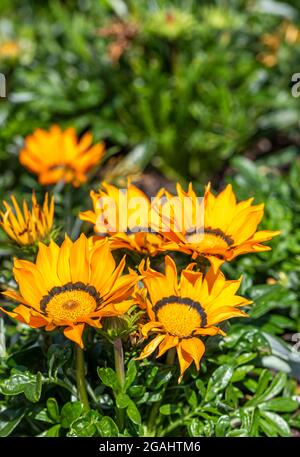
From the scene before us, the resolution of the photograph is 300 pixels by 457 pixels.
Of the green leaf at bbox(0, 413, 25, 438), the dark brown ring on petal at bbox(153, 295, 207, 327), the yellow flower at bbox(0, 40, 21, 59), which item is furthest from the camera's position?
the yellow flower at bbox(0, 40, 21, 59)

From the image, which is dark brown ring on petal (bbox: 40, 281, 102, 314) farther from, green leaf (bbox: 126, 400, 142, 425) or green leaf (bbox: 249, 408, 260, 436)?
green leaf (bbox: 249, 408, 260, 436)

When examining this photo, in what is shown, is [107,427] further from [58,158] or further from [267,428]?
[58,158]

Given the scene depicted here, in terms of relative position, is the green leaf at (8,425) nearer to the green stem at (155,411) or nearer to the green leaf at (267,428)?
the green stem at (155,411)

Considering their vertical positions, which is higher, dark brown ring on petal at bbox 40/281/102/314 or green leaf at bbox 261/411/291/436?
dark brown ring on petal at bbox 40/281/102/314

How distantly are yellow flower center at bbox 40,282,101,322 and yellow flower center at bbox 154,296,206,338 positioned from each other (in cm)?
13

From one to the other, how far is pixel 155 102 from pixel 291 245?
1.19 meters

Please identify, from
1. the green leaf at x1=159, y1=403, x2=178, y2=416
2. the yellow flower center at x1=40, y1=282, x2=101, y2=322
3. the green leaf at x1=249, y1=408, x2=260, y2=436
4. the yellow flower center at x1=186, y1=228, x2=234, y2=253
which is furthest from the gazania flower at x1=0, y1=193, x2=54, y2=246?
the green leaf at x1=249, y1=408, x2=260, y2=436

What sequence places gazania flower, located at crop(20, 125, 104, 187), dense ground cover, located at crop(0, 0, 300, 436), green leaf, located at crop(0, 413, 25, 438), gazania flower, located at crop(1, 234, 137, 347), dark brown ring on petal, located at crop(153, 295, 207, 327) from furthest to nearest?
1. gazania flower, located at crop(20, 125, 104, 187)
2. dense ground cover, located at crop(0, 0, 300, 436)
3. green leaf, located at crop(0, 413, 25, 438)
4. dark brown ring on petal, located at crop(153, 295, 207, 327)
5. gazania flower, located at crop(1, 234, 137, 347)

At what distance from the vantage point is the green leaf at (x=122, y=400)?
1.45 meters

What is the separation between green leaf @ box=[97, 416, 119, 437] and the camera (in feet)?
4.81

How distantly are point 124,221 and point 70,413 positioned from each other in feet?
1.36

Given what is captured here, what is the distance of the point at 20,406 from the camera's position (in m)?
1.62

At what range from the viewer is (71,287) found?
145cm

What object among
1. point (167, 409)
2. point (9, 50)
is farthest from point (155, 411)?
point (9, 50)
